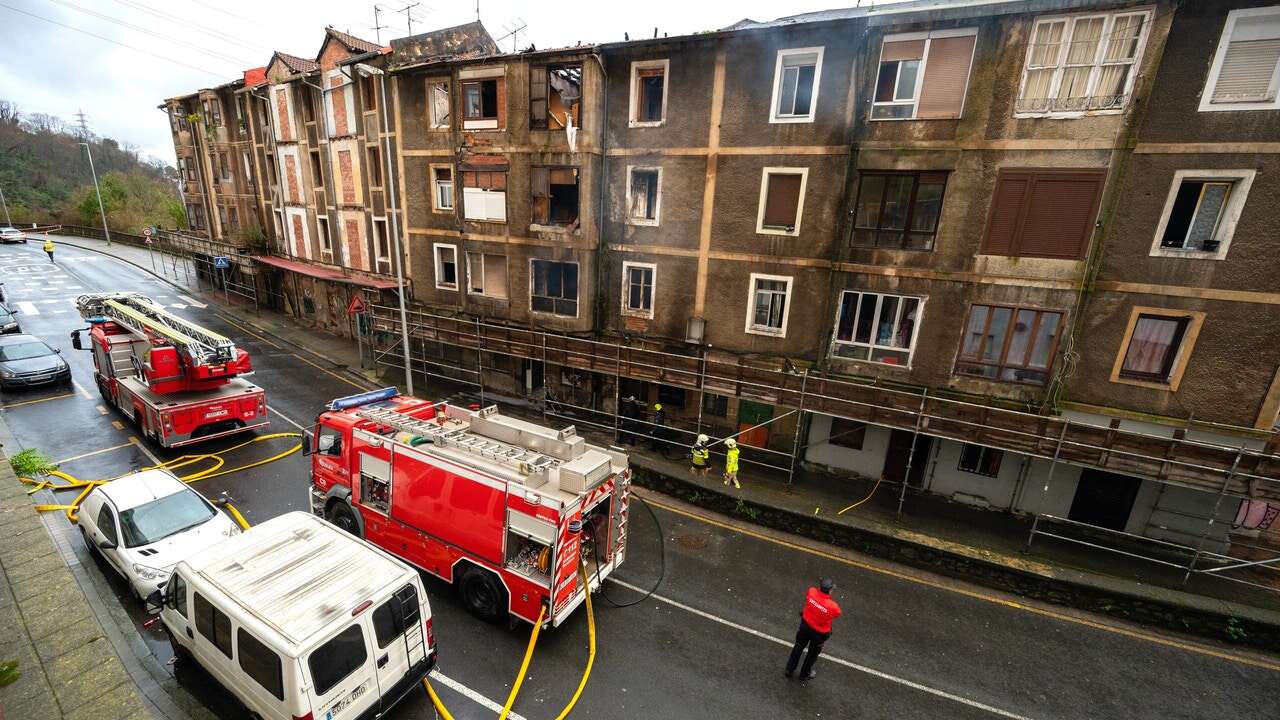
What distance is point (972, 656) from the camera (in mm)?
9133

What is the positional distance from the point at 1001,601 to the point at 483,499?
10.9 m

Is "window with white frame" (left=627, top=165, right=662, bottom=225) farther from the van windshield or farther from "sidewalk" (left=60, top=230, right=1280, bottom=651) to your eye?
the van windshield

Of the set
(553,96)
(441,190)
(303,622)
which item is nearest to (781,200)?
(553,96)

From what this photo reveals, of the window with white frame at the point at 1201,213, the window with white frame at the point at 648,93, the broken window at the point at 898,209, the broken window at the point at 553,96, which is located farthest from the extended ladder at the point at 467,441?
the window with white frame at the point at 1201,213

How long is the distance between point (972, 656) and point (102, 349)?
24845 millimetres

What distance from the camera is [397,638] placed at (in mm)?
6645

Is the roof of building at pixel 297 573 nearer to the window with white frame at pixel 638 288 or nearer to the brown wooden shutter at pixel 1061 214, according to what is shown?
the window with white frame at pixel 638 288

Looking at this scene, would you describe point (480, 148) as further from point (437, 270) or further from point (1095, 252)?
point (1095, 252)

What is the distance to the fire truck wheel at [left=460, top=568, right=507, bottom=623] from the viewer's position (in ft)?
28.8

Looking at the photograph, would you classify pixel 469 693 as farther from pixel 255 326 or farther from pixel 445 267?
pixel 255 326

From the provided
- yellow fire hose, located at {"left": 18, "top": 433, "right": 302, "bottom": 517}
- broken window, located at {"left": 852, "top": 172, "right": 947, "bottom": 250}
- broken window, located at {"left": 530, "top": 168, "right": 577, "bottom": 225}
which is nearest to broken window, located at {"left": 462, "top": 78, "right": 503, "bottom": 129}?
broken window, located at {"left": 530, "top": 168, "right": 577, "bottom": 225}

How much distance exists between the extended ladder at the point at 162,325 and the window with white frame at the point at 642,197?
12.5 m

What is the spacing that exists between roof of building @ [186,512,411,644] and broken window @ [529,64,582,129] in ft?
47.4

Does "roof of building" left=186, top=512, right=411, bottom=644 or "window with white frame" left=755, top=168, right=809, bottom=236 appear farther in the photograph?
"window with white frame" left=755, top=168, right=809, bottom=236
